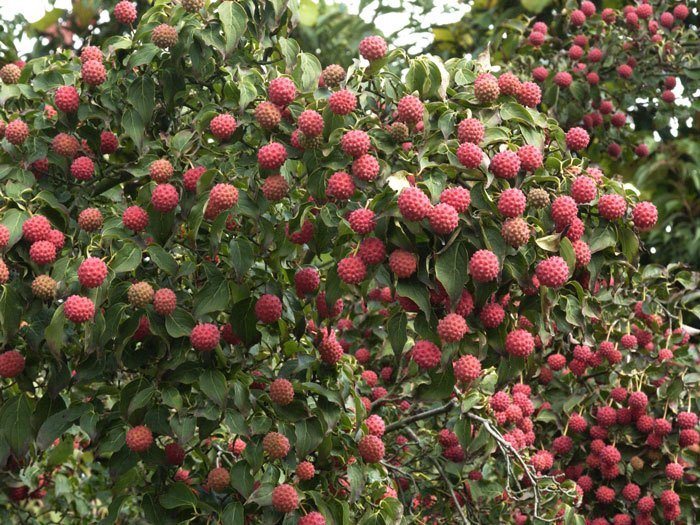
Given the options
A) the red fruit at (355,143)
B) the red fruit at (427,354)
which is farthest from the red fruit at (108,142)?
the red fruit at (427,354)

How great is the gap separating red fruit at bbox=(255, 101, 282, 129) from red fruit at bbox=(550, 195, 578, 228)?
0.60 meters

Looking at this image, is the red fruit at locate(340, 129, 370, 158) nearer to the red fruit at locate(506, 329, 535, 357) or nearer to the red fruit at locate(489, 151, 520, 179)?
the red fruit at locate(489, 151, 520, 179)

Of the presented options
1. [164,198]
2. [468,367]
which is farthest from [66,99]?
[468,367]

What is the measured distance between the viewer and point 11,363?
2.04m

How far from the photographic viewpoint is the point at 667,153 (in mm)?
4746

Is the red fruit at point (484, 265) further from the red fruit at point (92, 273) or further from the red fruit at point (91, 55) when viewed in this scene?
the red fruit at point (91, 55)

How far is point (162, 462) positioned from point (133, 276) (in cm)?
42

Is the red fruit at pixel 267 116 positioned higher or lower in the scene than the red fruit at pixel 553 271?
higher

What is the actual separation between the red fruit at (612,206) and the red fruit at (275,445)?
2.70 ft

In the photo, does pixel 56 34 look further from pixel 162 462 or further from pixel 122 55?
pixel 162 462

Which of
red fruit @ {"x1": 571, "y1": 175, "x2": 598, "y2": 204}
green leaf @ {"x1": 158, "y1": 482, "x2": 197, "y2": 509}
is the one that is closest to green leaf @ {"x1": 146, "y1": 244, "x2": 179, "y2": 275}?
green leaf @ {"x1": 158, "y1": 482, "x2": 197, "y2": 509}

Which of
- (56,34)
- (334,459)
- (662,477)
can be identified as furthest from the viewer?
(56,34)

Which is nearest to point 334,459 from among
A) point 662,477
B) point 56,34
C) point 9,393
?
point 9,393

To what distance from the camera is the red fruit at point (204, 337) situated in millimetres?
2000
